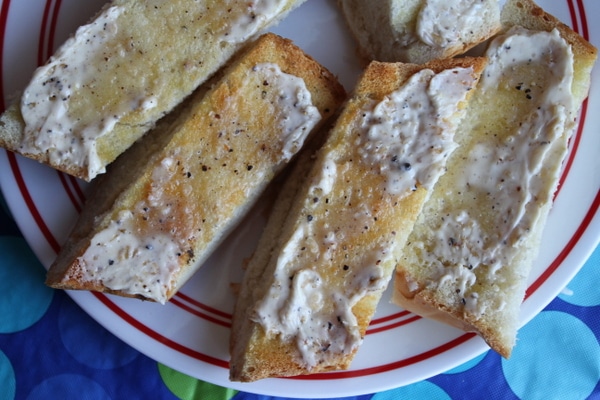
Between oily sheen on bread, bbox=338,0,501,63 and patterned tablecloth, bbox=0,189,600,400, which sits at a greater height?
oily sheen on bread, bbox=338,0,501,63

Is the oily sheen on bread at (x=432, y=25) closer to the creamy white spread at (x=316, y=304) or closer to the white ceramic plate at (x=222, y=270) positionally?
the white ceramic plate at (x=222, y=270)

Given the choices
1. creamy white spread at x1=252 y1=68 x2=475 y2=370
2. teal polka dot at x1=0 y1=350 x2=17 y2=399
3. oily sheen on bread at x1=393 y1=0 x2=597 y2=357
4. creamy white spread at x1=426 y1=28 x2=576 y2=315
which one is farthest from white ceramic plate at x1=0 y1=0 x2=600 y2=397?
teal polka dot at x1=0 y1=350 x2=17 y2=399

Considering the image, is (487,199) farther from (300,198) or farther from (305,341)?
(305,341)

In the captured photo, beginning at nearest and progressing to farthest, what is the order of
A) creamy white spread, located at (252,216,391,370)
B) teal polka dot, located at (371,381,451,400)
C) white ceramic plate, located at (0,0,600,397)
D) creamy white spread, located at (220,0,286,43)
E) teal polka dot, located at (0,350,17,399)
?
creamy white spread, located at (252,216,391,370), creamy white spread, located at (220,0,286,43), white ceramic plate, located at (0,0,600,397), teal polka dot, located at (0,350,17,399), teal polka dot, located at (371,381,451,400)

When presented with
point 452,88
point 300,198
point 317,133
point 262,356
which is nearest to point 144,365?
point 262,356

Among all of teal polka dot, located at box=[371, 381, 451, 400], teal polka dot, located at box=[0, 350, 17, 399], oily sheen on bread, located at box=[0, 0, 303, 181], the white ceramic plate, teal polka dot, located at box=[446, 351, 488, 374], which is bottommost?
teal polka dot, located at box=[371, 381, 451, 400]

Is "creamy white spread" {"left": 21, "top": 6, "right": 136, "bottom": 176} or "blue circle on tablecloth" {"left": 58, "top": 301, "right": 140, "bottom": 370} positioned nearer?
"creamy white spread" {"left": 21, "top": 6, "right": 136, "bottom": 176}

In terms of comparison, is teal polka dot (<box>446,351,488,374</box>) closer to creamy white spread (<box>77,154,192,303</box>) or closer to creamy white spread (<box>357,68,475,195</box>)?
creamy white spread (<box>357,68,475,195</box>)
